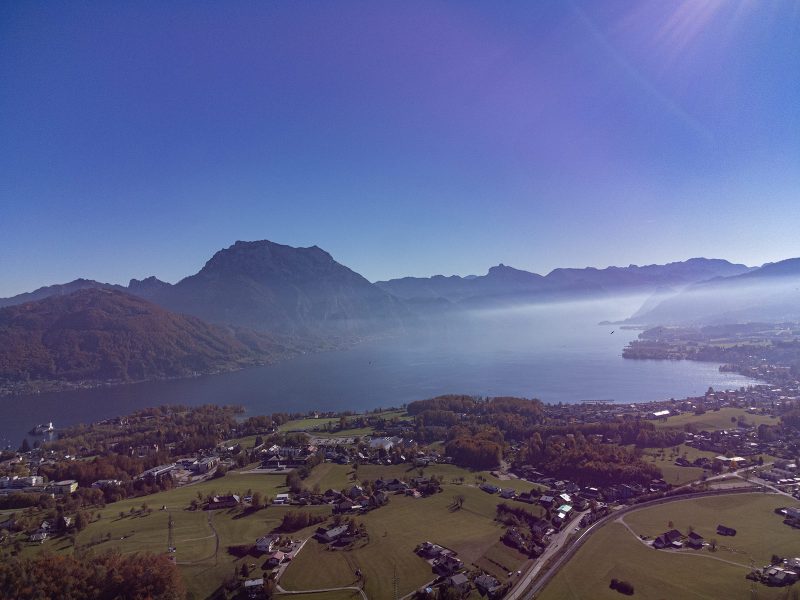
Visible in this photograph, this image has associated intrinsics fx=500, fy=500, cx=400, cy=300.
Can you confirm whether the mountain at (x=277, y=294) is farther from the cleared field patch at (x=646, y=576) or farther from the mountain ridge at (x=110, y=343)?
the cleared field patch at (x=646, y=576)

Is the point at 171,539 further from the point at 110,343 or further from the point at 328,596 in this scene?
the point at 110,343

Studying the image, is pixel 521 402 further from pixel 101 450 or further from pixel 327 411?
pixel 101 450

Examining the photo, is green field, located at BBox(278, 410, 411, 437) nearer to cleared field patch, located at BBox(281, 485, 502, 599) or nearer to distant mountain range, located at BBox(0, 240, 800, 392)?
cleared field patch, located at BBox(281, 485, 502, 599)

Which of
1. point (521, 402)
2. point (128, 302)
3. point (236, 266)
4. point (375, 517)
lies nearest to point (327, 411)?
point (521, 402)

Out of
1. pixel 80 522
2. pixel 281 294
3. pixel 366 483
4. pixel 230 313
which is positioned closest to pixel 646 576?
pixel 366 483

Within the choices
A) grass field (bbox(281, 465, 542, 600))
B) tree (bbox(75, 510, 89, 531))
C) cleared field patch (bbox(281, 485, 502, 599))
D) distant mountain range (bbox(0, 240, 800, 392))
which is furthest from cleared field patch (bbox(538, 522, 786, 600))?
distant mountain range (bbox(0, 240, 800, 392))

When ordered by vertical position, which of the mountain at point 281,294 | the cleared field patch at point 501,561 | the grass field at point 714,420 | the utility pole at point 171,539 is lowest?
the grass field at point 714,420

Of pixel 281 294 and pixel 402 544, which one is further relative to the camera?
pixel 281 294

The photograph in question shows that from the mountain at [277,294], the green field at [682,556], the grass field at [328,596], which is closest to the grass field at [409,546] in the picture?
the grass field at [328,596]
